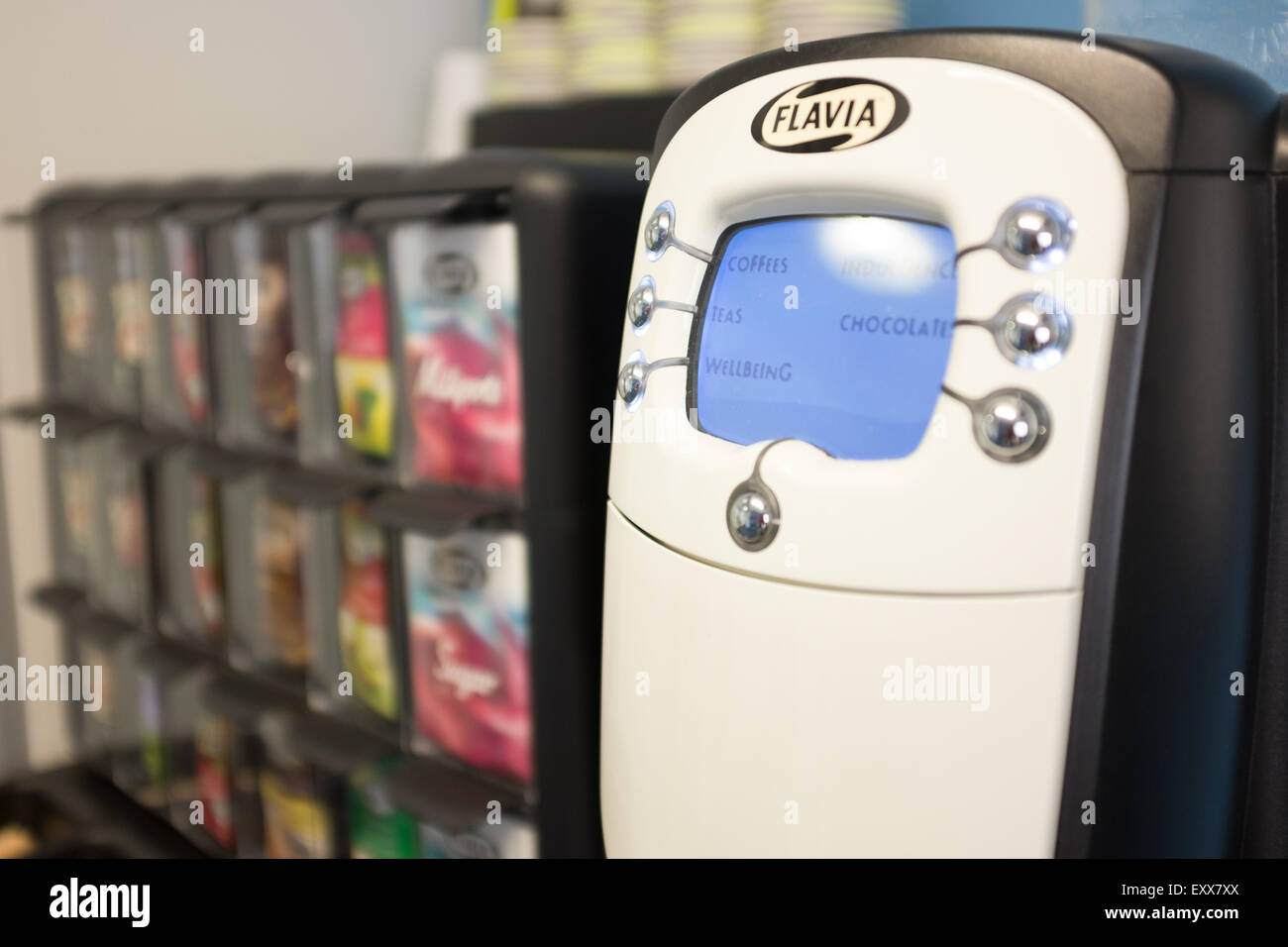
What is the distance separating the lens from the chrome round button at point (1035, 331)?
0.55 metres

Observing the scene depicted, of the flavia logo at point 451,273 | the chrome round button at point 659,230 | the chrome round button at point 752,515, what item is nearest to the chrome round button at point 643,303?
the chrome round button at point 659,230

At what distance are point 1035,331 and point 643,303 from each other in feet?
0.86

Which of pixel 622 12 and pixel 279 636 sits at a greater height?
pixel 622 12

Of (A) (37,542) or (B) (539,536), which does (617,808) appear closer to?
(B) (539,536)

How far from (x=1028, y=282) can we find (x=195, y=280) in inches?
45.2

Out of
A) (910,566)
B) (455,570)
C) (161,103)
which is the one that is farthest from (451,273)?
(161,103)

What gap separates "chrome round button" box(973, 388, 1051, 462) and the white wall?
157cm

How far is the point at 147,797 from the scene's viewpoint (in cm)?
161

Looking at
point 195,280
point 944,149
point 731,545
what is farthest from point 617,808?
point 195,280

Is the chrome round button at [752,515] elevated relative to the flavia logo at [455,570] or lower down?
elevated

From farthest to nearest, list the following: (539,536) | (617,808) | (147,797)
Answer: (147,797) → (539,536) → (617,808)

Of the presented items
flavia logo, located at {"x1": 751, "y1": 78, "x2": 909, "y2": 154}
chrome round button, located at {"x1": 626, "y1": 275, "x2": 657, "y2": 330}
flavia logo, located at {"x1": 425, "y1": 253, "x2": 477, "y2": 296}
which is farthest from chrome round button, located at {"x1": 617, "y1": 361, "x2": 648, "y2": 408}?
flavia logo, located at {"x1": 425, "y1": 253, "x2": 477, "y2": 296}

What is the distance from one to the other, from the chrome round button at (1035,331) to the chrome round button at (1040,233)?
0.06ft

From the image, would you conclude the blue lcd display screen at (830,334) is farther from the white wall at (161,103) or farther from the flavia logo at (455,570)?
the white wall at (161,103)
